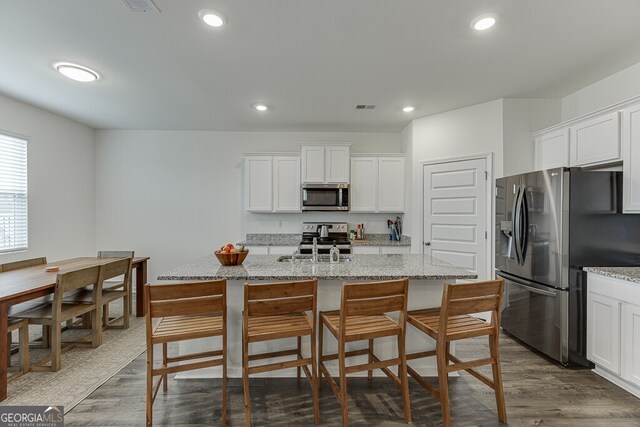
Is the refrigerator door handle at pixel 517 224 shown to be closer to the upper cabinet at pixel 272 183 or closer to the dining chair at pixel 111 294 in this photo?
the upper cabinet at pixel 272 183

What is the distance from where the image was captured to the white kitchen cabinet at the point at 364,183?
4.76 meters

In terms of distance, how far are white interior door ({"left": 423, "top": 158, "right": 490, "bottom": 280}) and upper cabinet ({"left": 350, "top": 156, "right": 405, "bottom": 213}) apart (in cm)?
54

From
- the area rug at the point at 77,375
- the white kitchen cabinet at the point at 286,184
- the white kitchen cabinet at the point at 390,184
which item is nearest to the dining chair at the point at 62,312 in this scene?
the area rug at the point at 77,375

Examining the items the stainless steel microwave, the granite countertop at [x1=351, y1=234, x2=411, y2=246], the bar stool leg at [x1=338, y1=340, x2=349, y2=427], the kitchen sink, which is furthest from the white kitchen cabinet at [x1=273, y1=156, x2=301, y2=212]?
the bar stool leg at [x1=338, y1=340, x2=349, y2=427]

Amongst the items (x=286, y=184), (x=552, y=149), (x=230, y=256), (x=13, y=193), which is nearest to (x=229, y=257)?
(x=230, y=256)

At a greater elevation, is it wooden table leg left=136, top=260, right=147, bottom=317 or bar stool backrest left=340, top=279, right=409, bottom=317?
bar stool backrest left=340, top=279, right=409, bottom=317

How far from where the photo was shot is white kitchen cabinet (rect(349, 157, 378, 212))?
15.6ft

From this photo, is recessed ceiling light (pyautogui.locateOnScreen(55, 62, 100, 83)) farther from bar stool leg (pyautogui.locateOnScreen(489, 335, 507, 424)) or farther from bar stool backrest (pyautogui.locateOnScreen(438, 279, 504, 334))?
bar stool leg (pyautogui.locateOnScreen(489, 335, 507, 424))

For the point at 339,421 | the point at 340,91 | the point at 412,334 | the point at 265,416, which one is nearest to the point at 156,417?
the point at 265,416

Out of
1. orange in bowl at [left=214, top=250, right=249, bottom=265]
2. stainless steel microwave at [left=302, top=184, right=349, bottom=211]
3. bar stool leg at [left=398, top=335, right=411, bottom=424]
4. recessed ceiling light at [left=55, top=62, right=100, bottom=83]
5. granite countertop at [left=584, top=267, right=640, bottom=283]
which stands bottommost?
bar stool leg at [left=398, top=335, right=411, bottom=424]

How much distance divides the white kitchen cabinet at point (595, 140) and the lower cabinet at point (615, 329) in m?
1.08

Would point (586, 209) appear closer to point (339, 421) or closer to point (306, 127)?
point (339, 421)

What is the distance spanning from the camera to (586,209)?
2617 millimetres

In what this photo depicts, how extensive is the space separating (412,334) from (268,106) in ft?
10.0
